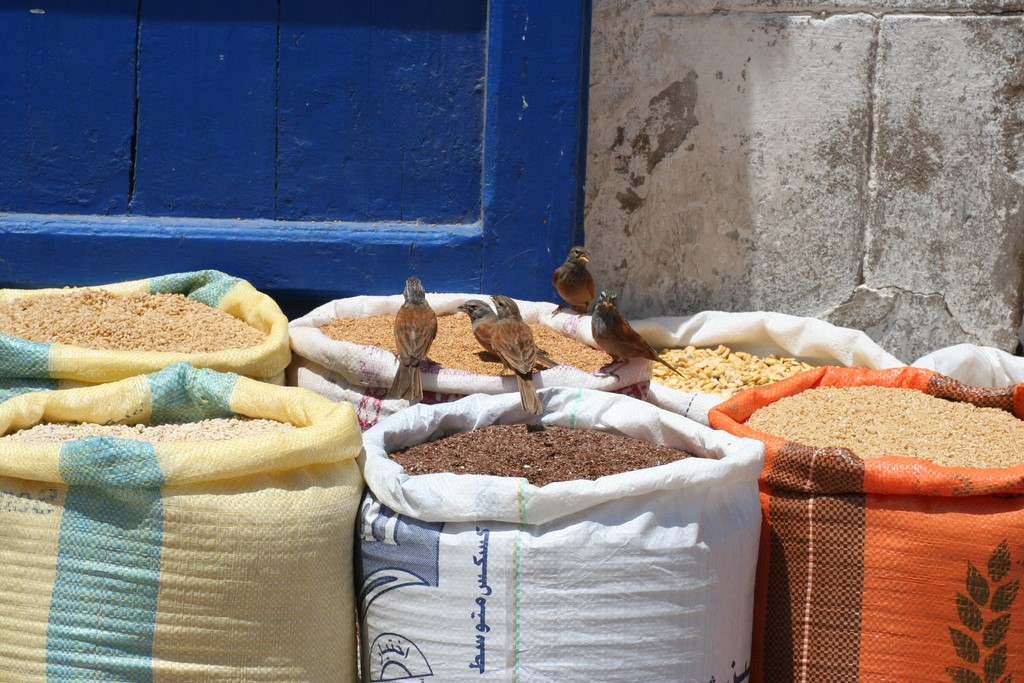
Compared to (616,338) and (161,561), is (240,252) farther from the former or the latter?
(161,561)

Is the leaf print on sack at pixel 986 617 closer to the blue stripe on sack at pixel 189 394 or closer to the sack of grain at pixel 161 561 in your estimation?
the sack of grain at pixel 161 561

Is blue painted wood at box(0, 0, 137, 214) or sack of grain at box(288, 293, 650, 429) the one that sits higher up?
blue painted wood at box(0, 0, 137, 214)

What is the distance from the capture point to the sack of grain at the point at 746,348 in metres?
3.39

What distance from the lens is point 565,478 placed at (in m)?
2.17

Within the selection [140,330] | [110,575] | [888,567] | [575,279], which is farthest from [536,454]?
[140,330]

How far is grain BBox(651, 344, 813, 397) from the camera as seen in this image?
334cm

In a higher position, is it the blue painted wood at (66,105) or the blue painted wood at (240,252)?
the blue painted wood at (66,105)

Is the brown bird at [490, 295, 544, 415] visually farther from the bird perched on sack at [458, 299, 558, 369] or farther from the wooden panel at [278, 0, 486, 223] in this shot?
the wooden panel at [278, 0, 486, 223]

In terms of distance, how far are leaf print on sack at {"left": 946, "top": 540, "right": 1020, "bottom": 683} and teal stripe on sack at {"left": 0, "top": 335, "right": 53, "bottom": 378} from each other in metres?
2.08

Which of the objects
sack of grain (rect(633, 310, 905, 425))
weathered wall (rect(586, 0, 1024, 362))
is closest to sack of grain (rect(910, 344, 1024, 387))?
sack of grain (rect(633, 310, 905, 425))

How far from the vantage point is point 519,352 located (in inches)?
108

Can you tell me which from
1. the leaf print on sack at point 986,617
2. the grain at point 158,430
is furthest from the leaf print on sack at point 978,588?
the grain at point 158,430

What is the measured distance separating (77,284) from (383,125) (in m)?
1.05

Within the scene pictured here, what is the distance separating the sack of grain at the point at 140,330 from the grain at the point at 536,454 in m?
0.64
